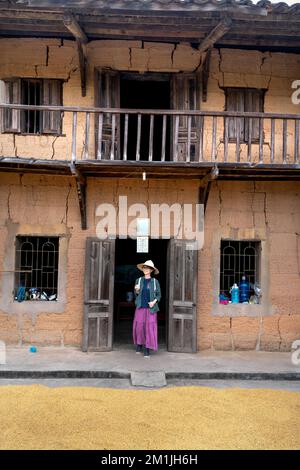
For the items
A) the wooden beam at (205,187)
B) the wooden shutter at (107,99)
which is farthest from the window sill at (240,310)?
the wooden shutter at (107,99)

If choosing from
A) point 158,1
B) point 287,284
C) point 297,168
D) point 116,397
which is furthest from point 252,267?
point 158,1

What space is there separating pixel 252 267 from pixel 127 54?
18.5 ft

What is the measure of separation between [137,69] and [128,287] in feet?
24.8

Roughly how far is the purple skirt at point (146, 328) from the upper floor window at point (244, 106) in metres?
4.35

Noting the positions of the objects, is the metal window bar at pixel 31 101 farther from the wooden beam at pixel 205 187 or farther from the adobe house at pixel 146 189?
the wooden beam at pixel 205 187

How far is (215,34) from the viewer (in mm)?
8492

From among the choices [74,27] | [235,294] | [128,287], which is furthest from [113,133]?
[128,287]

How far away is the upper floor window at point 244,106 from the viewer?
9969mm

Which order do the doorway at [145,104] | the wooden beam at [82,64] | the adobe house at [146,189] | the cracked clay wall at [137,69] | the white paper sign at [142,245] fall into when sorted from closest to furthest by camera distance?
the wooden beam at [82,64] → the adobe house at [146,189] → the white paper sign at [142,245] → the cracked clay wall at [137,69] → the doorway at [145,104]

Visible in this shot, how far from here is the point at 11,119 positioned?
9.72 metres

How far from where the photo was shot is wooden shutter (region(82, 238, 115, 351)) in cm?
937

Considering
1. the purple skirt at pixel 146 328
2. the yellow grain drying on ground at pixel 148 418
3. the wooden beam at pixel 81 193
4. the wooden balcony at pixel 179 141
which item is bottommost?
the yellow grain drying on ground at pixel 148 418

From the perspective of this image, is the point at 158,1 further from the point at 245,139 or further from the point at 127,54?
the point at 245,139

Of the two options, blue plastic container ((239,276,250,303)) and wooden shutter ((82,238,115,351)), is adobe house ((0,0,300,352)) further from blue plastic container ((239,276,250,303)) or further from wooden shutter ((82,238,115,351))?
blue plastic container ((239,276,250,303))
